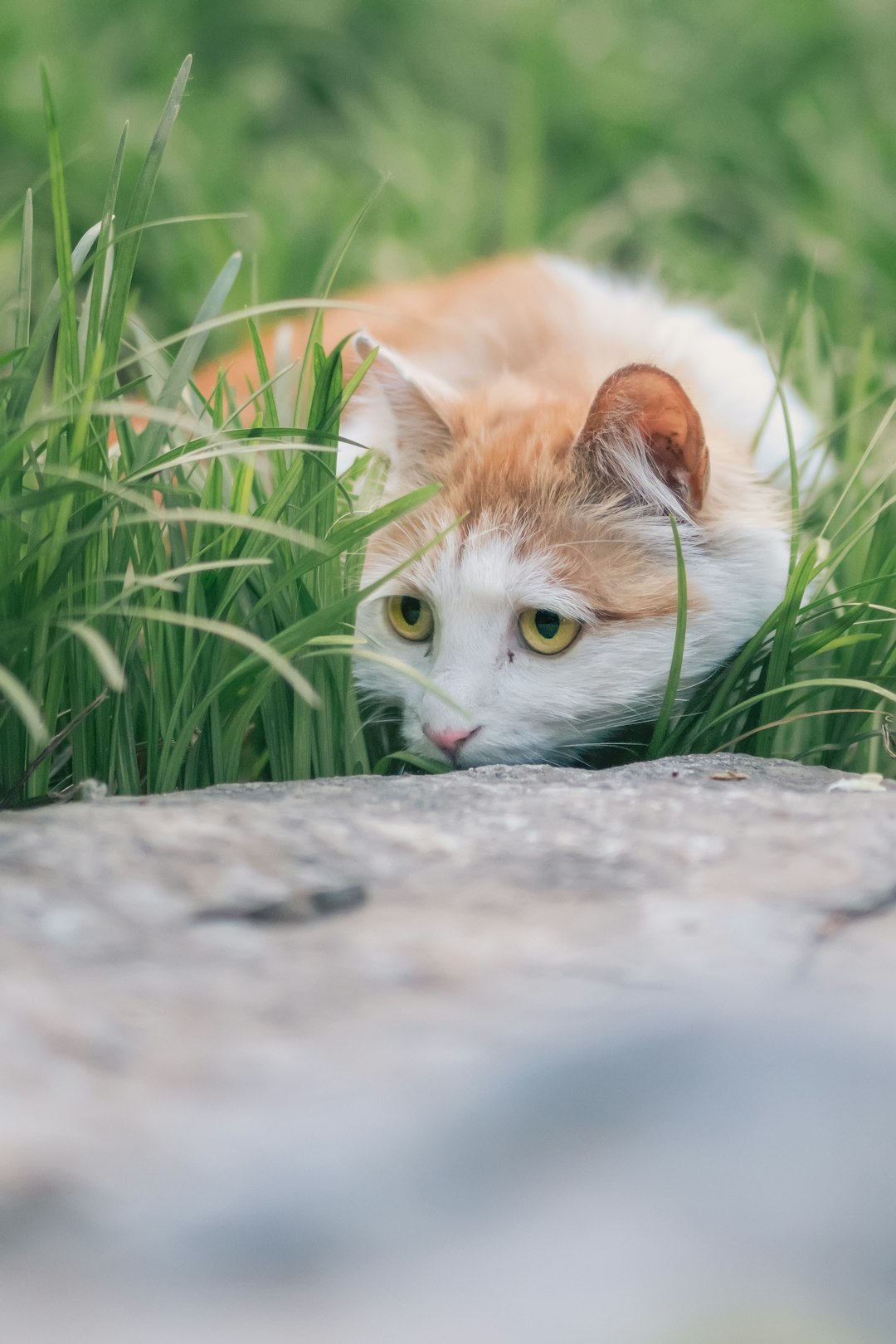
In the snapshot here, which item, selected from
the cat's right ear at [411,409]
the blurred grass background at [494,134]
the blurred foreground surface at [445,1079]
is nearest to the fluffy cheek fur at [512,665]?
the cat's right ear at [411,409]

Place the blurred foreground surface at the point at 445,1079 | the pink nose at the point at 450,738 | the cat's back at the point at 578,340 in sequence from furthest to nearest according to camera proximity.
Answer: the cat's back at the point at 578,340
the pink nose at the point at 450,738
the blurred foreground surface at the point at 445,1079

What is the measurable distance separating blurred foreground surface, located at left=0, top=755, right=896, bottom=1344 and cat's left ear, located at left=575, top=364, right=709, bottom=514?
2.25 ft

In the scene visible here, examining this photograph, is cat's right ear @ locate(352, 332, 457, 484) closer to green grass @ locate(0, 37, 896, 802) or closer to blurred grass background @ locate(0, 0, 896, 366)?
green grass @ locate(0, 37, 896, 802)

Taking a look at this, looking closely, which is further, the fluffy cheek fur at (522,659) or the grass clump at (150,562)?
the fluffy cheek fur at (522,659)

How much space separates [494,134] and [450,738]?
15.3 ft

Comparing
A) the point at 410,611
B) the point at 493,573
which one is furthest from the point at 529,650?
the point at 410,611

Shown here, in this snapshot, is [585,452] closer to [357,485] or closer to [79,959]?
[357,485]

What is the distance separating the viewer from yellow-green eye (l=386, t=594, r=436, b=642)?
1933mm

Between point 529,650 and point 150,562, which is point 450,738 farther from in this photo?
point 150,562

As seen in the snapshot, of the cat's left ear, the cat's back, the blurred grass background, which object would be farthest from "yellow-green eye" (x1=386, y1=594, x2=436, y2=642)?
the blurred grass background

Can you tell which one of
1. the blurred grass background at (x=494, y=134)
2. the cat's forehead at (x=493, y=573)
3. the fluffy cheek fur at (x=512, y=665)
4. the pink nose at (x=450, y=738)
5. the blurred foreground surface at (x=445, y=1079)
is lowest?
the blurred foreground surface at (x=445, y=1079)

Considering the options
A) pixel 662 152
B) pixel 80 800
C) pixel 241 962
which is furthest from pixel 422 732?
pixel 662 152

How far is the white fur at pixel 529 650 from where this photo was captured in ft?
5.84

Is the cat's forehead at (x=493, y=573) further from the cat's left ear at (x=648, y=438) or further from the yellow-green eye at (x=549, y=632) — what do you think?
the cat's left ear at (x=648, y=438)
